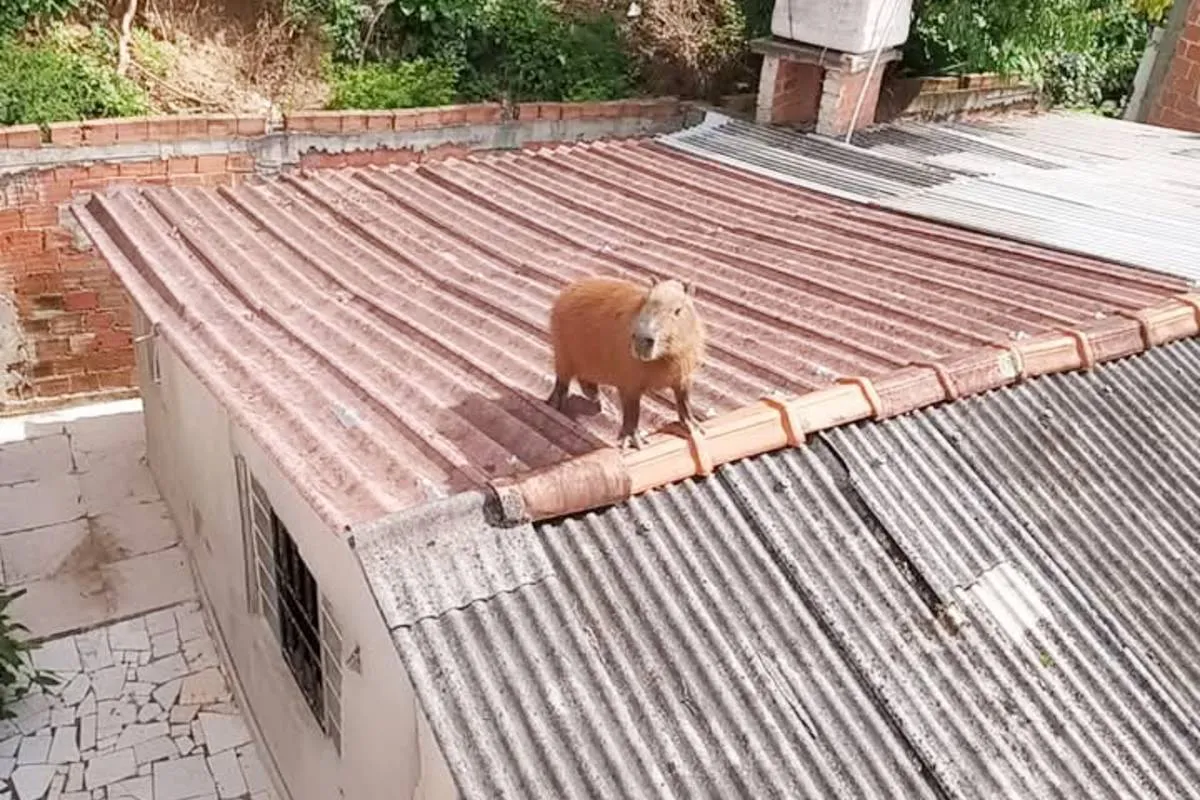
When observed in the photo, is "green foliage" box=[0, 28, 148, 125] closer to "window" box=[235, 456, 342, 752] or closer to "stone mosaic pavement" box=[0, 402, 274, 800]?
"stone mosaic pavement" box=[0, 402, 274, 800]

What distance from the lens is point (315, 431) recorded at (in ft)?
14.8

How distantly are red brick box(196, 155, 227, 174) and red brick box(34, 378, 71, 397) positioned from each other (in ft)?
8.18

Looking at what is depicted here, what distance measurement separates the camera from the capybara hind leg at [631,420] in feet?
14.1

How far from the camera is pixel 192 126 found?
1016cm

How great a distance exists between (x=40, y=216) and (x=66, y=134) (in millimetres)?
786

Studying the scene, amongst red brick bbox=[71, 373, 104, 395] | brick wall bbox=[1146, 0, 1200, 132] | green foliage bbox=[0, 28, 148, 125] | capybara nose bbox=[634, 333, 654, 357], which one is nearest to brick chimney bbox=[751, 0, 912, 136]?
brick wall bbox=[1146, 0, 1200, 132]

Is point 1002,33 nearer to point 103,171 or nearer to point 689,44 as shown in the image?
point 689,44

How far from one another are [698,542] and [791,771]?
0.94m

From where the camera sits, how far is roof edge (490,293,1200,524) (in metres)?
4.04

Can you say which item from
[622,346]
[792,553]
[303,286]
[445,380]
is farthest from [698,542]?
[303,286]

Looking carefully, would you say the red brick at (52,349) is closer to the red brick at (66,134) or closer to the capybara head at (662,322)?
the red brick at (66,134)

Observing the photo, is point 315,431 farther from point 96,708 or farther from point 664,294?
point 96,708

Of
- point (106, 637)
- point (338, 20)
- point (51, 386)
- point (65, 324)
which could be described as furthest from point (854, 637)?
point (338, 20)

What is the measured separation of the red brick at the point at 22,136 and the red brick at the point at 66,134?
0.12 meters
